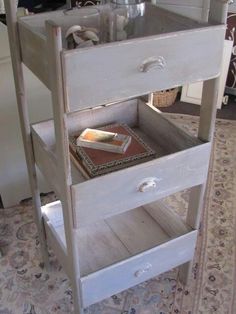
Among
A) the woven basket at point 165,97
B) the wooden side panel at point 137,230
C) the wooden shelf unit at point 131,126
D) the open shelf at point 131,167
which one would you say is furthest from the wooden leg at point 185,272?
the woven basket at point 165,97

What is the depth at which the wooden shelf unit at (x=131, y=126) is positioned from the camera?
0.76 metres

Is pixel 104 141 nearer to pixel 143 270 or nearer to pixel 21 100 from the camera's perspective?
pixel 21 100

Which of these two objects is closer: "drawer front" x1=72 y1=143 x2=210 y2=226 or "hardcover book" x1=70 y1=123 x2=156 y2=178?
"drawer front" x1=72 y1=143 x2=210 y2=226

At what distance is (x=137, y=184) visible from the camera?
966 millimetres

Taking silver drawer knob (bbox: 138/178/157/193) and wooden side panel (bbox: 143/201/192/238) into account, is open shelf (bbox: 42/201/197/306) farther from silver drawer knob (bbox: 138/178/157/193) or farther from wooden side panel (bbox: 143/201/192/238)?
silver drawer knob (bbox: 138/178/157/193)

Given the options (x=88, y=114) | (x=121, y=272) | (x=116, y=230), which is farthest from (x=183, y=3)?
(x=121, y=272)

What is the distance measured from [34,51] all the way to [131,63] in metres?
0.24

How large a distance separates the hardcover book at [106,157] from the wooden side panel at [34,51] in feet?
0.89

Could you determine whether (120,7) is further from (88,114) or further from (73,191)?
(73,191)

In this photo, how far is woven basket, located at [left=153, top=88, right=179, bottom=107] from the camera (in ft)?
7.87

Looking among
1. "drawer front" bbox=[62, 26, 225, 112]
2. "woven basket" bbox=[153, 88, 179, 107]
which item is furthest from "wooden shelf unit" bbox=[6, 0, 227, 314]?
"woven basket" bbox=[153, 88, 179, 107]

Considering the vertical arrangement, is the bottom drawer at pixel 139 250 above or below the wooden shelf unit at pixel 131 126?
below

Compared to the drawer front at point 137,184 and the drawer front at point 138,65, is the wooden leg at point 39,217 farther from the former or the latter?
the drawer front at point 138,65

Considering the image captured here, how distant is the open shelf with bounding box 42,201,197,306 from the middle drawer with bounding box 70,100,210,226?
0.21m
